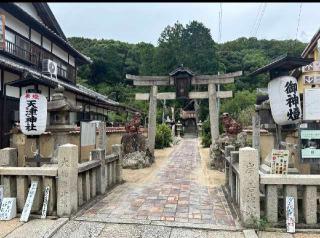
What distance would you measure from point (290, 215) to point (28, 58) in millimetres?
14694

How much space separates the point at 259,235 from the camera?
16.7ft

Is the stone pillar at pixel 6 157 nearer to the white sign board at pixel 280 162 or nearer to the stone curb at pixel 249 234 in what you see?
the stone curb at pixel 249 234

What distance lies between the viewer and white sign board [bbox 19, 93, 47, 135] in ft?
23.6

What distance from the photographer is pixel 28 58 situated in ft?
51.8

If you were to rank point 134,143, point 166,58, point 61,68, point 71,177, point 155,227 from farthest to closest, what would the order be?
point 166,58
point 61,68
point 134,143
point 71,177
point 155,227

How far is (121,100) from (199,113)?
44.6 feet

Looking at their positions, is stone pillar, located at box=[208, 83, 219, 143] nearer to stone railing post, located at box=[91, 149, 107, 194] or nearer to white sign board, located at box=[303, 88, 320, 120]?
stone railing post, located at box=[91, 149, 107, 194]

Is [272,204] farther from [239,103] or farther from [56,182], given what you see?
[239,103]

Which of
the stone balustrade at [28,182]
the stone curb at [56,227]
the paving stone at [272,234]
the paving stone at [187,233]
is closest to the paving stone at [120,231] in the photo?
the paving stone at [187,233]

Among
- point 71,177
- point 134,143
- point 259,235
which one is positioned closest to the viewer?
point 259,235

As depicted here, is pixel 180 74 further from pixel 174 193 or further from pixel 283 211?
pixel 283 211

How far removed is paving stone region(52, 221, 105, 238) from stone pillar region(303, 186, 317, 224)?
363 cm

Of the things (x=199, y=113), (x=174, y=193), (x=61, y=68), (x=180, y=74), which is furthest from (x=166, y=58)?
(x=174, y=193)

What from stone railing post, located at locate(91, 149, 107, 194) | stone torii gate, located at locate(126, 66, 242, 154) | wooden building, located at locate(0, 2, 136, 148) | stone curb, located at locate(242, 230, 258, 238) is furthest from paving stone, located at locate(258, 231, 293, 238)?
stone torii gate, located at locate(126, 66, 242, 154)
